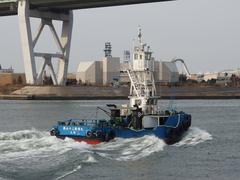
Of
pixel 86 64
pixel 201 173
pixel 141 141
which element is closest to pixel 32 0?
pixel 86 64

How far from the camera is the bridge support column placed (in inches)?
3110

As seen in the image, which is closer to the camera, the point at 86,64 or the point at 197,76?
the point at 86,64

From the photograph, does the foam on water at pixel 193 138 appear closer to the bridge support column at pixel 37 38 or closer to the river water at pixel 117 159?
the river water at pixel 117 159

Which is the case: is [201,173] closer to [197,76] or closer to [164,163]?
[164,163]

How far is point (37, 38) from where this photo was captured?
269 ft

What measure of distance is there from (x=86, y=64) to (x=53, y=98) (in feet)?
142

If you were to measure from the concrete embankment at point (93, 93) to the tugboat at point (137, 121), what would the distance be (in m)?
52.4

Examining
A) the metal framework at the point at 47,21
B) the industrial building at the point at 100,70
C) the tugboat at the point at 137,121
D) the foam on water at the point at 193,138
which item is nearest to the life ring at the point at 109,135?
the tugboat at the point at 137,121

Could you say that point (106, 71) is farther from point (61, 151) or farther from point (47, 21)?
point (61, 151)

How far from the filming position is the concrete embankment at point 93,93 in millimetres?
83750

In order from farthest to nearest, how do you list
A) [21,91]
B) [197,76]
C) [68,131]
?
[197,76]
[21,91]
[68,131]

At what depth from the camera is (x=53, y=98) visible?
83.8 m

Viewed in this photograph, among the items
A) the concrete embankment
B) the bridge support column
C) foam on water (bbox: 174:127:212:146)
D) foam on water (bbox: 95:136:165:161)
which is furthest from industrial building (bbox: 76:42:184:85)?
foam on water (bbox: 95:136:165:161)

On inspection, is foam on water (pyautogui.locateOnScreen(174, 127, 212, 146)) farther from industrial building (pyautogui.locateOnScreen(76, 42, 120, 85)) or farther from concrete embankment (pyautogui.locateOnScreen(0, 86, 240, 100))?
industrial building (pyautogui.locateOnScreen(76, 42, 120, 85))
